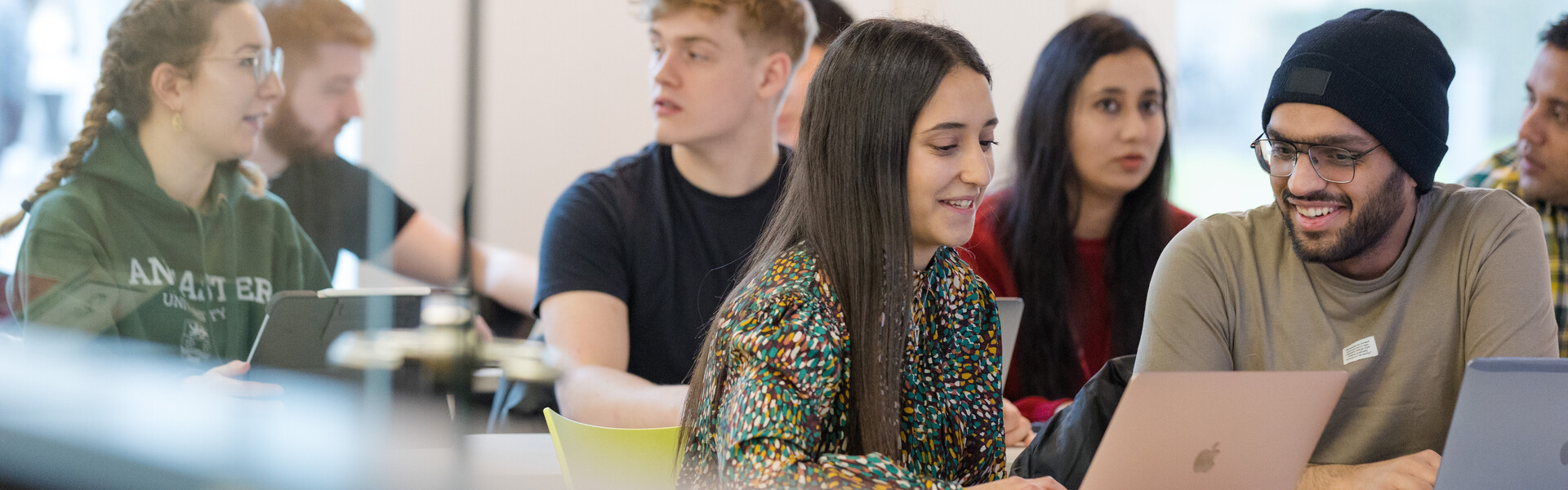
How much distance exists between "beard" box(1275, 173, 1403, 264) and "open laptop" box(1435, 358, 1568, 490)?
347mm

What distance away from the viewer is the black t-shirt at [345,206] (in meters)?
2.55

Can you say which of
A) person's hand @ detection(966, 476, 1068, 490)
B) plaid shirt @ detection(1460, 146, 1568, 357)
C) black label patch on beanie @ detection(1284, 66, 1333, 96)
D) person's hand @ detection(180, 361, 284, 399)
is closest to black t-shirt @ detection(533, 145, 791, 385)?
person's hand @ detection(180, 361, 284, 399)

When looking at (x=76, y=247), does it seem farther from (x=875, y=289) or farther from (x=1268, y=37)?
(x=1268, y=37)

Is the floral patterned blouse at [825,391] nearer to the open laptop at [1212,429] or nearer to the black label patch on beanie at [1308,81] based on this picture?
the open laptop at [1212,429]

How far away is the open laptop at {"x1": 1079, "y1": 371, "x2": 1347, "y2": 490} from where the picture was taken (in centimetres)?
93

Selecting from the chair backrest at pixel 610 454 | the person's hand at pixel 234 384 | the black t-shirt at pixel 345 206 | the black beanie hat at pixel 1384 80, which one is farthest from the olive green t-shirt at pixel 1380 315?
the black t-shirt at pixel 345 206

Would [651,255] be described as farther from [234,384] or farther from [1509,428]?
[1509,428]

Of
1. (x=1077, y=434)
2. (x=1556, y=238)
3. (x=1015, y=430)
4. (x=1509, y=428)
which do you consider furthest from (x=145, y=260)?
(x=1556, y=238)

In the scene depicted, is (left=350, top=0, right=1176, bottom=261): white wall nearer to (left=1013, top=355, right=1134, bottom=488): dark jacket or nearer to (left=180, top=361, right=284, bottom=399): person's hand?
(left=180, top=361, right=284, bottom=399): person's hand

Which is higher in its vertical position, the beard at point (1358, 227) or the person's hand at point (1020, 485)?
the beard at point (1358, 227)

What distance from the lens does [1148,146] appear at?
221 centimetres

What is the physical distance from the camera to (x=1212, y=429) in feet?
3.21

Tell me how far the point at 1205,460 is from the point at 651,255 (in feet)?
4.36

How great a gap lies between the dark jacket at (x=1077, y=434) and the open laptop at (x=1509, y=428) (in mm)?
317
